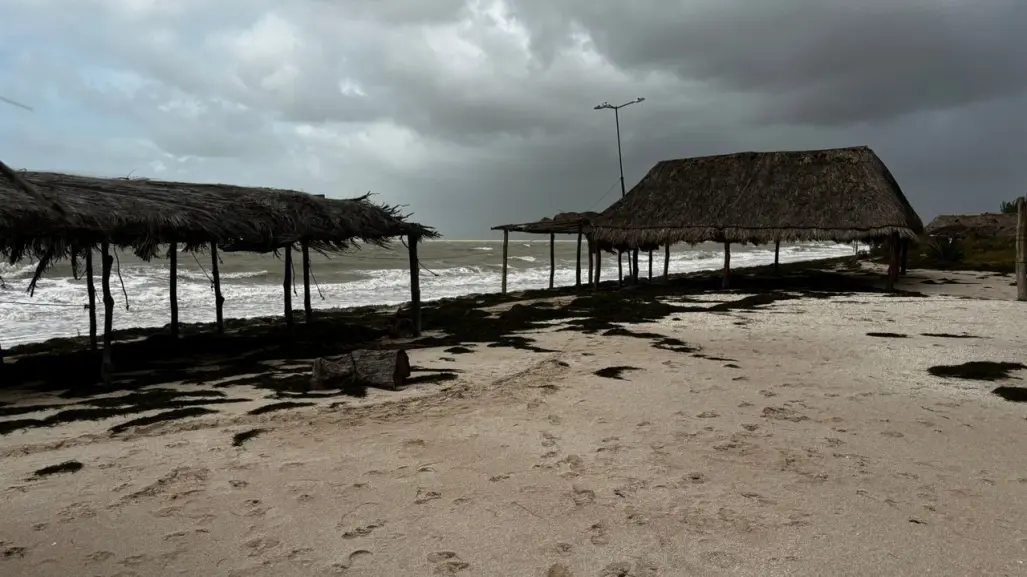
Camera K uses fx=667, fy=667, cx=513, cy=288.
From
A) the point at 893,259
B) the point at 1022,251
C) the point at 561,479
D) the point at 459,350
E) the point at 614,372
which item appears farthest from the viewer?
the point at 893,259

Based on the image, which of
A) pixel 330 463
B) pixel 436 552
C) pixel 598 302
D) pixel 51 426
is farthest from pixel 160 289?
pixel 436 552

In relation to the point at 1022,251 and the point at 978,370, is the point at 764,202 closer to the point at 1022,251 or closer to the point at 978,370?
the point at 1022,251

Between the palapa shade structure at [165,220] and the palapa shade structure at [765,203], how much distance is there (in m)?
10.5

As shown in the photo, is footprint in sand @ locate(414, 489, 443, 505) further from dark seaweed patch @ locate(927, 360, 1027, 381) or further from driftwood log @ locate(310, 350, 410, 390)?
dark seaweed patch @ locate(927, 360, 1027, 381)

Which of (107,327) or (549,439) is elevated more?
(107,327)

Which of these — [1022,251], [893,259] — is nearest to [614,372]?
[1022,251]

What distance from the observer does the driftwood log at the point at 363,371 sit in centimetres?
732

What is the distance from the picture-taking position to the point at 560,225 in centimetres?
2167

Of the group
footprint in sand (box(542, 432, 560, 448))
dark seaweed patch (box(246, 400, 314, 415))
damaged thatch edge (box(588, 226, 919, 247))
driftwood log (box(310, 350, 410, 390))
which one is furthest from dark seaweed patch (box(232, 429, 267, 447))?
damaged thatch edge (box(588, 226, 919, 247))

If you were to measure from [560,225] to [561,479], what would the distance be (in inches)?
694

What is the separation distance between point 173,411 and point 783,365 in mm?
6713

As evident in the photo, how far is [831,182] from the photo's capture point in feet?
64.0

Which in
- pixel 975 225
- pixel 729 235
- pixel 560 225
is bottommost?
pixel 729 235

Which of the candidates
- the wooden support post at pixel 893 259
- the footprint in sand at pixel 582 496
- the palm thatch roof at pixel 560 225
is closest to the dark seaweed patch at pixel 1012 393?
the footprint in sand at pixel 582 496
